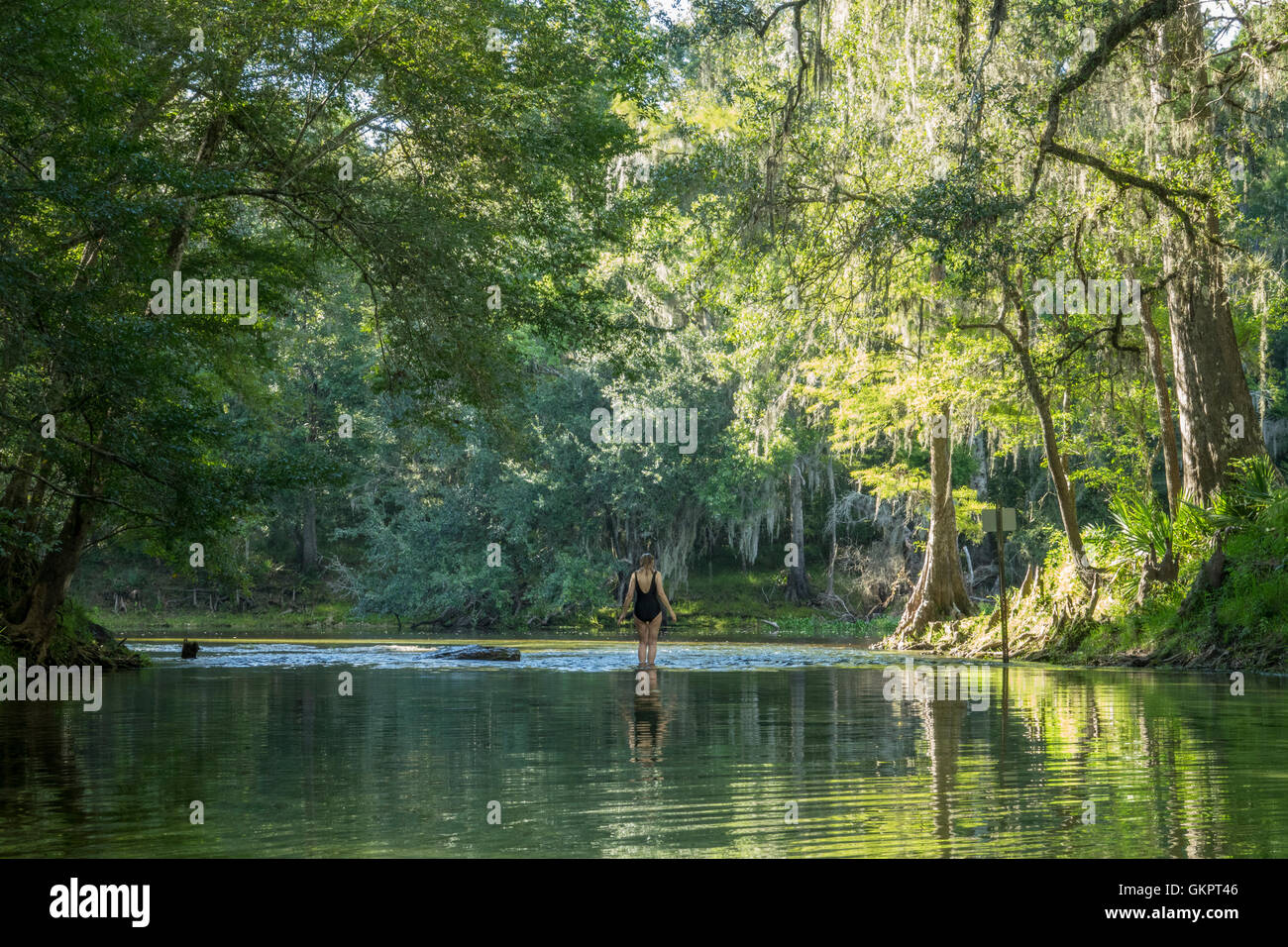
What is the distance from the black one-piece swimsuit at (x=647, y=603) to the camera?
17833 millimetres

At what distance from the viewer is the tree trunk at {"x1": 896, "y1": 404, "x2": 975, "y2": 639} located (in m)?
28.4

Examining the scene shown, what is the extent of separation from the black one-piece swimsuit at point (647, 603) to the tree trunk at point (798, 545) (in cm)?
2652

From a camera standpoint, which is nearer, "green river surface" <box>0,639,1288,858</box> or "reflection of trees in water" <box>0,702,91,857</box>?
"green river surface" <box>0,639,1288,858</box>

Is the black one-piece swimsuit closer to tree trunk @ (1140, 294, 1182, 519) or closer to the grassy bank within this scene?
tree trunk @ (1140, 294, 1182, 519)

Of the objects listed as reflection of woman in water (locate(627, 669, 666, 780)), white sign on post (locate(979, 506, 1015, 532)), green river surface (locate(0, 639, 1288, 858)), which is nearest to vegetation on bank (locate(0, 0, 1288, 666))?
white sign on post (locate(979, 506, 1015, 532))

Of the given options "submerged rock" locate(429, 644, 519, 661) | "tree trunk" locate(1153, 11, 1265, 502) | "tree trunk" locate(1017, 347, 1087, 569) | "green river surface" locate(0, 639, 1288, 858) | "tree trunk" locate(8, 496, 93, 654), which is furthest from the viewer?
"tree trunk" locate(1017, 347, 1087, 569)

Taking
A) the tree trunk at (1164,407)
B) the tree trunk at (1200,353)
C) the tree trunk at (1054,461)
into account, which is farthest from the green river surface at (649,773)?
the tree trunk at (1054,461)

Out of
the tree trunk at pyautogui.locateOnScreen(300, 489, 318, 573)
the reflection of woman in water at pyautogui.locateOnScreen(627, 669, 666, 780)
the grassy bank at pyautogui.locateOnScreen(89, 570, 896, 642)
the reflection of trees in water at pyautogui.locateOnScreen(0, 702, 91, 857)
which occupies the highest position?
the tree trunk at pyautogui.locateOnScreen(300, 489, 318, 573)

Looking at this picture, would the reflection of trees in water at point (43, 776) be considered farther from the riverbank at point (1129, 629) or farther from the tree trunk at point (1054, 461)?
the tree trunk at point (1054, 461)

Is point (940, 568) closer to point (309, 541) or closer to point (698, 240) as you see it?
point (698, 240)

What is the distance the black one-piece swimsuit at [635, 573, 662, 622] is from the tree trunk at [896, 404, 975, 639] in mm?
11684

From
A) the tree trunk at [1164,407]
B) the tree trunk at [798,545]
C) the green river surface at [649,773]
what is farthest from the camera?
the tree trunk at [798,545]

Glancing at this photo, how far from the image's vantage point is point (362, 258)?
67.9ft
